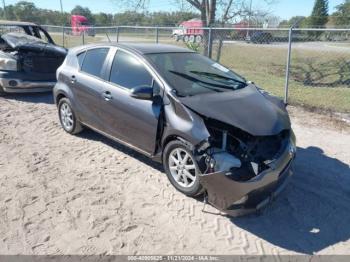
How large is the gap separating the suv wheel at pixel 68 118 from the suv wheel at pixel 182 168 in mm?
2328

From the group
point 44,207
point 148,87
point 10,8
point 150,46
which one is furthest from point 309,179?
point 10,8

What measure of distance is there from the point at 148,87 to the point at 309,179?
7.79 ft

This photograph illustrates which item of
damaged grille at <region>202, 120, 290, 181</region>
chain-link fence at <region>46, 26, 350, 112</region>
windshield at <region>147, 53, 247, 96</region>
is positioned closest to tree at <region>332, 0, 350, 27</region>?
chain-link fence at <region>46, 26, 350, 112</region>

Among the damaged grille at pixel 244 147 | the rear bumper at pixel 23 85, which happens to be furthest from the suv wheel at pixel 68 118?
the damaged grille at pixel 244 147

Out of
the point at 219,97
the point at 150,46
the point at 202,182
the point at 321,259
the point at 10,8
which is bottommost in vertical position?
the point at 321,259

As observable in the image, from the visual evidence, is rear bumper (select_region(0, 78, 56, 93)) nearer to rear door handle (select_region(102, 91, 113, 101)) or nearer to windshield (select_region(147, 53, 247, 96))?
rear door handle (select_region(102, 91, 113, 101))

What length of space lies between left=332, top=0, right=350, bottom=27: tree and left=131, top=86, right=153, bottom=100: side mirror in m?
44.0

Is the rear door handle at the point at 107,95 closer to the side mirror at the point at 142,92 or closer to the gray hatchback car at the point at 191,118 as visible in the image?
the gray hatchback car at the point at 191,118

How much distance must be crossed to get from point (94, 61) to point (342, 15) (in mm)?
57358

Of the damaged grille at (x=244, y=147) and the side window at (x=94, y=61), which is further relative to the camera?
the side window at (x=94, y=61)

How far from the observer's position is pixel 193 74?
4875 mm

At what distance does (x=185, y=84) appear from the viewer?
4.57 meters

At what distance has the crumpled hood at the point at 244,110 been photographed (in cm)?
390

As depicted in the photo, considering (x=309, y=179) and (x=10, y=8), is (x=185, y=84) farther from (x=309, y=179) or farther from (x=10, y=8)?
(x=10, y=8)
